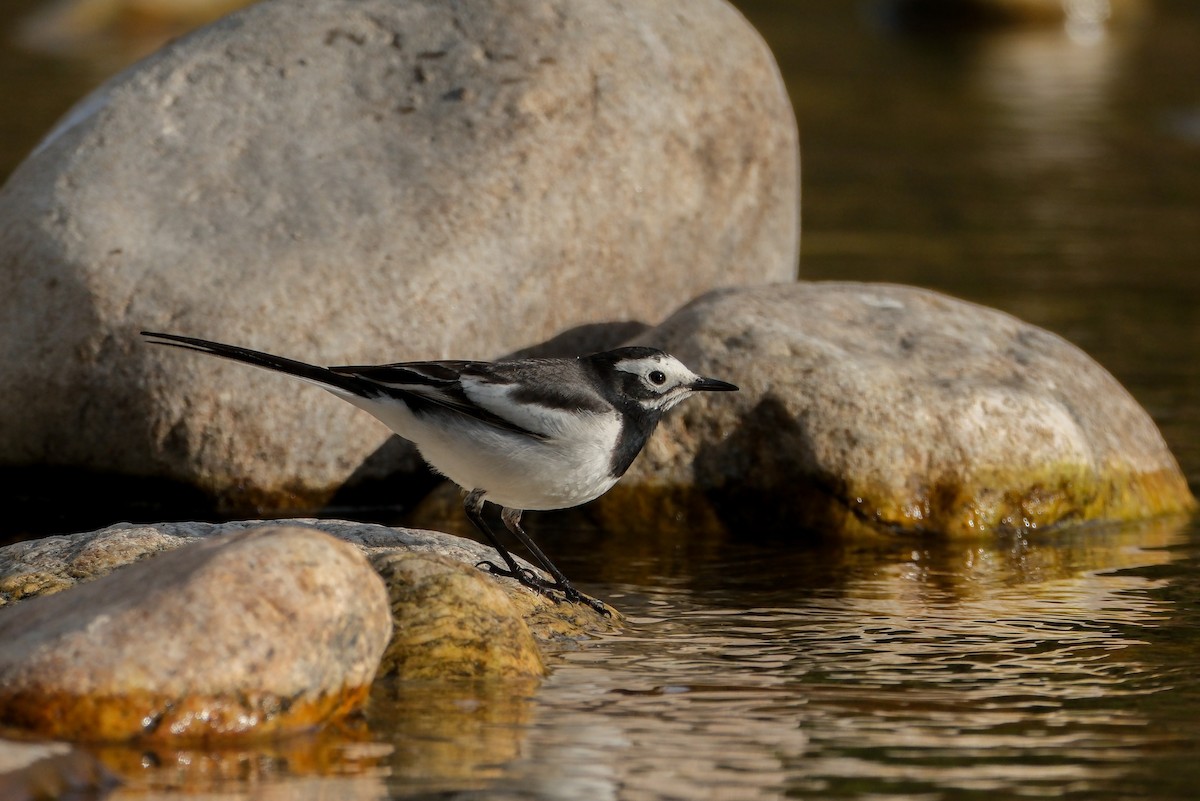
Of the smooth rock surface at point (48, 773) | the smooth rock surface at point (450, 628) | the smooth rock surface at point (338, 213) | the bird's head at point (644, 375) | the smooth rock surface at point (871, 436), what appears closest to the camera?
the smooth rock surface at point (48, 773)

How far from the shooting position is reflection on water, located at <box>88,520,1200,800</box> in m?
5.78

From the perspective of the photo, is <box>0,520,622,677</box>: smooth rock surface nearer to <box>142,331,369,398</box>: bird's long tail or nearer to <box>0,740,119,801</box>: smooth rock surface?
<box>142,331,369,398</box>: bird's long tail

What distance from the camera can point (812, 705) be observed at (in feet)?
21.7

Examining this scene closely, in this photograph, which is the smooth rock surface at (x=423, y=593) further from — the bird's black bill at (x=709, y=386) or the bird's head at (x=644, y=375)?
the bird's black bill at (x=709, y=386)

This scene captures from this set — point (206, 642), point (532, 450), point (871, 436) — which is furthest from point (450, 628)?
point (871, 436)

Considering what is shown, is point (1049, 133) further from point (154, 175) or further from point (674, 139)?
point (154, 175)

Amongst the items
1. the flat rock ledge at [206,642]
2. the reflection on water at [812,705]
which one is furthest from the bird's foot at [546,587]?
the flat rock ledge at [206,642]

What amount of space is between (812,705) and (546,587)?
1.57m

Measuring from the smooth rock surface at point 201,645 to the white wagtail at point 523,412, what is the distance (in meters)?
1.22

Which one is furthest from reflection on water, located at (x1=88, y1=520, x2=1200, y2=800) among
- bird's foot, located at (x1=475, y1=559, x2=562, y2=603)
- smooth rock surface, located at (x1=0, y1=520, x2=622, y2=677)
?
bird's foot, located at (x1=475, y1=559, x2=562, y2=603)

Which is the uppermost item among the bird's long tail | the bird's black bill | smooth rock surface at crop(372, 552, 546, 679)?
the bird's long tail

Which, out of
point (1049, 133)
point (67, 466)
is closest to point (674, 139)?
point (67, 466)

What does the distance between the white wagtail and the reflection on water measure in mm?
684

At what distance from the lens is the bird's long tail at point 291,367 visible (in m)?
7.40
